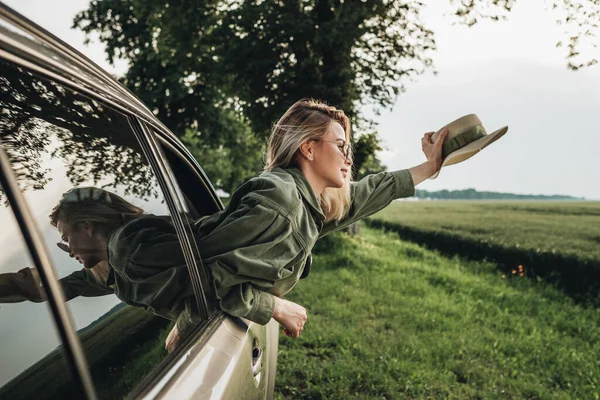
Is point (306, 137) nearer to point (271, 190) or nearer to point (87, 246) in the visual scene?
point (271, 190)

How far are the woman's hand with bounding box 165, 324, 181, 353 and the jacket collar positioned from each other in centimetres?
85

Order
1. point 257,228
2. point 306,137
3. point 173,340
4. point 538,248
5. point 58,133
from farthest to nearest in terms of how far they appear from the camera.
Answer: point 538,248 → point 306,137 → point 257,228 → point 173,340 → point 58,133

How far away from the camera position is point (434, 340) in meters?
6.60

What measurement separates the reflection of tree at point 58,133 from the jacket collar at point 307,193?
0.85 m

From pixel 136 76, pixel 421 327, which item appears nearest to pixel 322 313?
pixel 421 327

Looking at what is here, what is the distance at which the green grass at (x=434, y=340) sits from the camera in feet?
17.1

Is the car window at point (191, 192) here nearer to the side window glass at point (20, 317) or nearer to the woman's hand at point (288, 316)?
the woman's hand at point (288, 316)

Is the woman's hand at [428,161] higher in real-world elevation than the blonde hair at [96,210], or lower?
higher

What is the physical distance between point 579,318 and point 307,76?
8315 millimetres

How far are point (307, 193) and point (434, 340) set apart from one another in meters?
4.80

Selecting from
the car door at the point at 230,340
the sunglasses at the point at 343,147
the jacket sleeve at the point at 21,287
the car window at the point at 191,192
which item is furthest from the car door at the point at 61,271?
the sunglasses at the point at 343,147

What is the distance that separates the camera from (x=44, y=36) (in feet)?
3.64

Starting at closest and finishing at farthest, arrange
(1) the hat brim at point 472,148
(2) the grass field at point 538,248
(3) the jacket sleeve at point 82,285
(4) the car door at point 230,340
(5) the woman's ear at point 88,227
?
1. (3) the jacket sleeve at point 82,285
2. (5) the woman's ear at point 88,227
3. (4) the car door at point 230,340
4. (1) the hat brim at point 472,148
5. (2) the grass field at point 538,248

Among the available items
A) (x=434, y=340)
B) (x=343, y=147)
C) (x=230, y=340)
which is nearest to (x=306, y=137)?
(x=343, y=147)
